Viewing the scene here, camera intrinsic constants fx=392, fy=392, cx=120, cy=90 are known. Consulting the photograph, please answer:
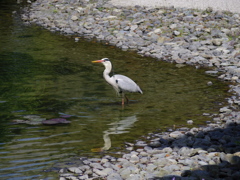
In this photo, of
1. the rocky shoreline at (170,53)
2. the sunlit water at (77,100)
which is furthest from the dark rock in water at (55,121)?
the rocky shoreline at (170,53)

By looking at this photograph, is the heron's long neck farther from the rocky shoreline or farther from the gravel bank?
the gravel bank

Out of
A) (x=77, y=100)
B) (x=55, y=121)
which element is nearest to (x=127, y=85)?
(x=77, y=100)

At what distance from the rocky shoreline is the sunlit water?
0.58 m

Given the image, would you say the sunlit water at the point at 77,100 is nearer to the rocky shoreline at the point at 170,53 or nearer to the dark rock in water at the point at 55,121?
the dark rock in water at the point at 55,121

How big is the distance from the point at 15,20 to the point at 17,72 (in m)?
8.99

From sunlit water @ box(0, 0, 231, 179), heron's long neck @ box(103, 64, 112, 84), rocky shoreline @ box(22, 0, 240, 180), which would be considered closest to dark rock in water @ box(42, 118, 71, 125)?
sunlit water @ box(0, 0, 231, 179)

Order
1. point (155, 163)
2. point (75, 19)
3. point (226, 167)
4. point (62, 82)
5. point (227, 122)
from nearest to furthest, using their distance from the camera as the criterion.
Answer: point (226, 167), point (155, 163), point (227, 122), point (62, 82), point (75, 19)

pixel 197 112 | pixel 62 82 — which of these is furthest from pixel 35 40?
pixel 197 112

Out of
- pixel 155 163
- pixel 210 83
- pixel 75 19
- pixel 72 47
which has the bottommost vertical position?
pixel 155 163

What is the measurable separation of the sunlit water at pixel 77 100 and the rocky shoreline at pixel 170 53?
1.89 ft

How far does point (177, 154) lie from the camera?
22.5ft

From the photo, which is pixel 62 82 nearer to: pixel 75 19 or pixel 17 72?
pixel 17 72

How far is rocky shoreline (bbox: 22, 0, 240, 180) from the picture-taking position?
20.4 ft

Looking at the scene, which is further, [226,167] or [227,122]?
[227,122]
